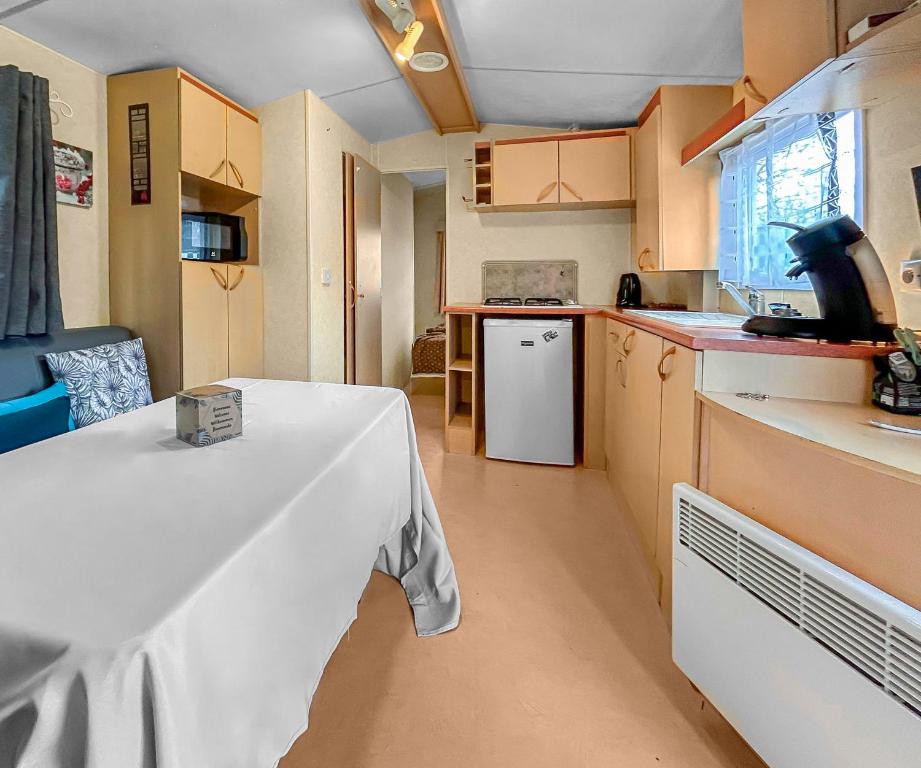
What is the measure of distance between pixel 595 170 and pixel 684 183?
79cm

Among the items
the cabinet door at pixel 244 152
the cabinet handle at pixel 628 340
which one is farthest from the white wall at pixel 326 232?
the cabinet handle at pixel 628 340

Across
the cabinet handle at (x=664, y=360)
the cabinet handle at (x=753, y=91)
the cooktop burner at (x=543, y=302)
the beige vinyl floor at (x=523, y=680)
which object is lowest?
the beige vinyl floor at (x=523, y=680)

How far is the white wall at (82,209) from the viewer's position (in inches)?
94.9

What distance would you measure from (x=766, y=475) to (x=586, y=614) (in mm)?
848

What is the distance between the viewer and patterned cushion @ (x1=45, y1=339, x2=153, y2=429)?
2.12 metres

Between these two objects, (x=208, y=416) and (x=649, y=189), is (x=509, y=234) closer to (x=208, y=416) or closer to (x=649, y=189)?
(x=649, y=189)

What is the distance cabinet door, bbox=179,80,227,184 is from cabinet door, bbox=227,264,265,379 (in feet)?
1.76

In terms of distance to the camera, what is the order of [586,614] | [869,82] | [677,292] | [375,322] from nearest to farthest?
[869,82] < [586,614] < [677,292] < [375,322]

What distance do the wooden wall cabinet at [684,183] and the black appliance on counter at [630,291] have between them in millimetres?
712

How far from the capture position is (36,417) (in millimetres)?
1764

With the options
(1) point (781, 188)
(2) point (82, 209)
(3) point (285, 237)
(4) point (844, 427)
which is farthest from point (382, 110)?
(4) point (844, 427)

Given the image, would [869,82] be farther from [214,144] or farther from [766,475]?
[214,144]

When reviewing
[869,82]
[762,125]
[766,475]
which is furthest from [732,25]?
[766,475]

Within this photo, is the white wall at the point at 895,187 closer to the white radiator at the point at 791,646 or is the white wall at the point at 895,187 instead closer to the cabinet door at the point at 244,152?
the white radiator at the point at 791,646
